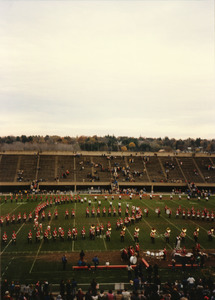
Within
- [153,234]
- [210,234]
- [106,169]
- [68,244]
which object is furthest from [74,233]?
[106,169]

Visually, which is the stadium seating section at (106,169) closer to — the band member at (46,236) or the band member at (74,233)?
the band member at (74,233)

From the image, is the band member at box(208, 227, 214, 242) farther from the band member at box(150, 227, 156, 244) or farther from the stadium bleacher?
the stadium bleacher

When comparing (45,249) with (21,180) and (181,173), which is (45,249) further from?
(181,173)

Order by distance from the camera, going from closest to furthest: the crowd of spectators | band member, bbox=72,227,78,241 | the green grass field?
the crowd of spectators → the green grass field → band member, bbox=72,227,78,241

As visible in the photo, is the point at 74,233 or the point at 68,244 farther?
the point at 74,233

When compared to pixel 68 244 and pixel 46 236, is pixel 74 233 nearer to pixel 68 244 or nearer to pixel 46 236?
pixel 68 244

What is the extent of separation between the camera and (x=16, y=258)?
17.8m

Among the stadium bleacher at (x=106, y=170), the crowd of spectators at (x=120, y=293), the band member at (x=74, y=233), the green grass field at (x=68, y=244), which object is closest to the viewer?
the crowd of spectators at (x=120, y=293)

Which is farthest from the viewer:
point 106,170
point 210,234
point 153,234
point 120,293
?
point 106,170

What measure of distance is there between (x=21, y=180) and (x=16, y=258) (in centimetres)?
3092

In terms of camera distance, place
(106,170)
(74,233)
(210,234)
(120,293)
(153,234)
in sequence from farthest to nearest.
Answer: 1. (106,170)
2. (210,234)
3. (74,233)
4. (153,234)
5. (120,293)

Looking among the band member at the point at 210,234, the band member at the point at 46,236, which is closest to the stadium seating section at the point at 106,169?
the band member at the point at 46,236

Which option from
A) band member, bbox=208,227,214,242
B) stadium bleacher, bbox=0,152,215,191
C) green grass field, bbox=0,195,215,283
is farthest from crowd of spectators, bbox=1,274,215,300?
stadium bleacher, bbox=0,152,215,191

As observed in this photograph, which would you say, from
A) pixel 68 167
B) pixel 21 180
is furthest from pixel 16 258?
pixel 68 167
